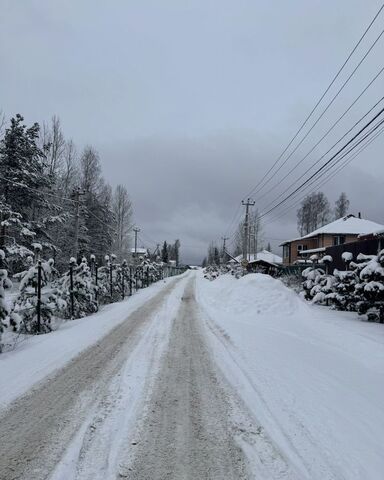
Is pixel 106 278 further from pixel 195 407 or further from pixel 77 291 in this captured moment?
pixel 195 407

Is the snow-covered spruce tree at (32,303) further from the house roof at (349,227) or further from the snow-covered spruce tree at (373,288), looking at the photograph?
the house roof at (349,227)

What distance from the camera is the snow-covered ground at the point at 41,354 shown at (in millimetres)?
5914

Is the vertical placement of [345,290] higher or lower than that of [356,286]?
lower

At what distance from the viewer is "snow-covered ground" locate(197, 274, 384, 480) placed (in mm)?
3725

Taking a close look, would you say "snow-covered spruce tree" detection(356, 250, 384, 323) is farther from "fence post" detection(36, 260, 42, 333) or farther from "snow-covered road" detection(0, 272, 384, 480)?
"fence post" detection(36, 260, 42, 333)

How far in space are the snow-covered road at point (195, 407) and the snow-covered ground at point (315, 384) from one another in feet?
0.06

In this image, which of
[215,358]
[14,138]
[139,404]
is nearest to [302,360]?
[215,358]

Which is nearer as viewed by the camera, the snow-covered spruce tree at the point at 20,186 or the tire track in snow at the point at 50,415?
the tire track in snow at the point at 50,415

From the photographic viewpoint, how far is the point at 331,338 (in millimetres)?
9266

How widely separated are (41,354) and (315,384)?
209 inches

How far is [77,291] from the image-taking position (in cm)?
1441

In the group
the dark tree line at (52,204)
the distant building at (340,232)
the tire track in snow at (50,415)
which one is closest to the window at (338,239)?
the distant building at (340,232)

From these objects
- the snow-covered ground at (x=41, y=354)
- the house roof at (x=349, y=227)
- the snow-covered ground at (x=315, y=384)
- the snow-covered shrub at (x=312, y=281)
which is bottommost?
the snow-covered ground at (x=41, y=354)

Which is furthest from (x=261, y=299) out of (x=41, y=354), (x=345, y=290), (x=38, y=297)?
(x=41, y=354)
